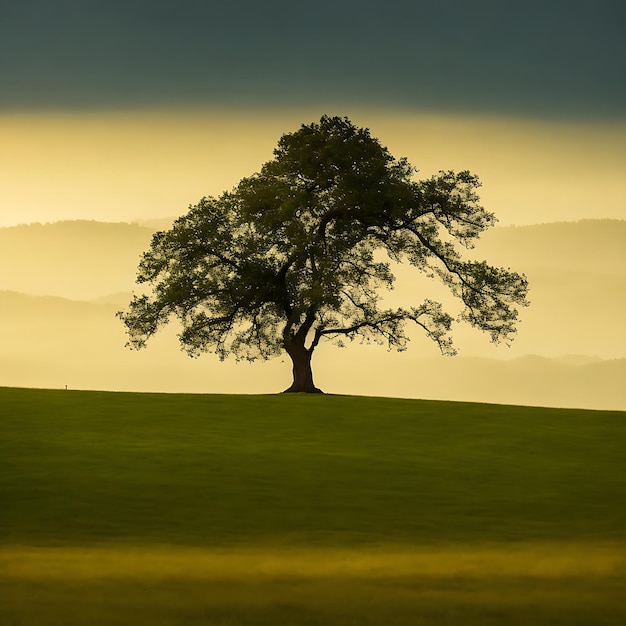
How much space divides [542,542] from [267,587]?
7.79m

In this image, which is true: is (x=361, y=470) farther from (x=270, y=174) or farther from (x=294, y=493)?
(x=270, y=174)

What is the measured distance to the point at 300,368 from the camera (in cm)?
4759

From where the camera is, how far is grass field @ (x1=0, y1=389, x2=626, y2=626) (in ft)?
50.7

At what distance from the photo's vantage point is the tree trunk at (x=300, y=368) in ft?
155

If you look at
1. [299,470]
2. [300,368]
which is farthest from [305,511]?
[300,368]

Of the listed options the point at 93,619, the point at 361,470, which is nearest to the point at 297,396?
the point at 361,470

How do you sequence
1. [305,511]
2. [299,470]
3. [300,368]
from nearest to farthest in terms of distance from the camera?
[305,511], [299,470], [300,368]

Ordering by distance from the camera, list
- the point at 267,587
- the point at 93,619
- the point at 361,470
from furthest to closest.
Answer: the point at 361,470 → the point at 267,587 → the point at 93,619

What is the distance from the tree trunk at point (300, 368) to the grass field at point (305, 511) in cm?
426

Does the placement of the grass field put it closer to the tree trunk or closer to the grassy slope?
the grassy slope

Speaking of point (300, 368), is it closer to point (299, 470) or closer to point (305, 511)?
point (299, 470)

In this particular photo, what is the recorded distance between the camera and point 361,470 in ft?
97.2

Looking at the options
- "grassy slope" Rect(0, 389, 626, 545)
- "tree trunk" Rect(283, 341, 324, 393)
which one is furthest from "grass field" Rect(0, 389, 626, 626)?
"tree trunk" Rect(283, 341, 324, 393)

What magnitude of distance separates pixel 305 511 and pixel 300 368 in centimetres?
2295
